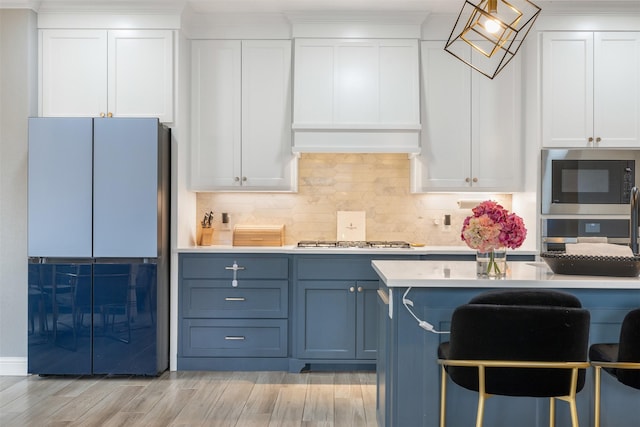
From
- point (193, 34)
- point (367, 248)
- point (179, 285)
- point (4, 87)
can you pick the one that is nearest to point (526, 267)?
point (367, 248)

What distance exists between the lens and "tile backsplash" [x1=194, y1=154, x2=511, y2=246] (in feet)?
14.9

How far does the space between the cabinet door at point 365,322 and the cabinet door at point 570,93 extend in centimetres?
171

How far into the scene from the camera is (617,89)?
3.97 meters

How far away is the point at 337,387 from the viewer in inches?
143

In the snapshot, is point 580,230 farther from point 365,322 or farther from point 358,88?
point 358,88

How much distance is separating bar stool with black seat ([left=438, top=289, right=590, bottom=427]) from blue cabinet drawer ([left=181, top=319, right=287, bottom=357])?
7.11 ft

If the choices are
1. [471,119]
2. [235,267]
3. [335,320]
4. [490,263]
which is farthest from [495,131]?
[235,267]

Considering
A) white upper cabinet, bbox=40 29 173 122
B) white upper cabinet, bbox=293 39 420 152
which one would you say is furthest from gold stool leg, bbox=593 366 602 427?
white upper cabinet, bbox=40 29 173 122

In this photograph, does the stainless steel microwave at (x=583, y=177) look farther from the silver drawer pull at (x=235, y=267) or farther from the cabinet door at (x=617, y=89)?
the silver drawer pull at (x=235, y=267)

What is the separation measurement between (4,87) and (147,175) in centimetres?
128

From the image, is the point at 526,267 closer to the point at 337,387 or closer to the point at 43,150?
the point at 337,387

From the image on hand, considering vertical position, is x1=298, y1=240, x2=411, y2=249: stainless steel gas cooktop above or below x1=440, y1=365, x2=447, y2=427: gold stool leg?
above

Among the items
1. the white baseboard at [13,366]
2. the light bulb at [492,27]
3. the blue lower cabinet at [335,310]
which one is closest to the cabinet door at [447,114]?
the blue lower cabinet at [335,310]

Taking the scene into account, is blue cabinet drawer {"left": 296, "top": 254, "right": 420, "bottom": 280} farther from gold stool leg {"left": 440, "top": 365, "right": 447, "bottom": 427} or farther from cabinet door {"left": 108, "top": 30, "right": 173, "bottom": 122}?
gold stool leg {"left": 440, "top": 365, "right": 447, "bottom": 427}
